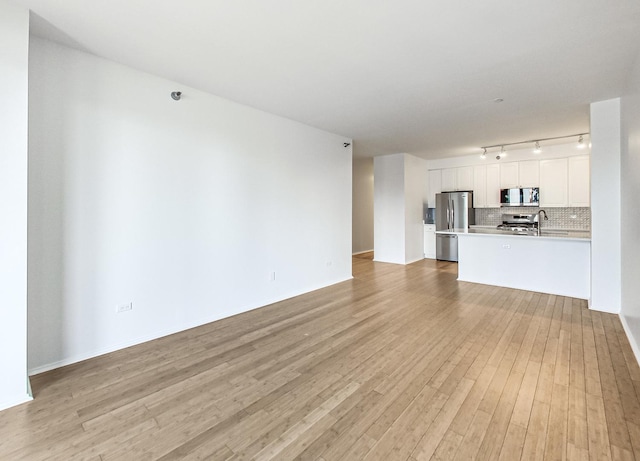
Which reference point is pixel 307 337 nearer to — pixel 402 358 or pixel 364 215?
pixel 402 358

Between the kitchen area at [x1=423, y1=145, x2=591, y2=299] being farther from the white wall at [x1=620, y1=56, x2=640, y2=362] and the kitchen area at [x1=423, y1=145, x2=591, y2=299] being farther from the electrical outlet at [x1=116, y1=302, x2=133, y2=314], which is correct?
the electrical outlet at [x1=116, y1=302, x2=133, y2=314]

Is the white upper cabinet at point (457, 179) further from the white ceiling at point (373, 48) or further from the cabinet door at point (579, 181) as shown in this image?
the white ceiling at point (373, 48)

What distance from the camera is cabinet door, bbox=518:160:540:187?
266 inches

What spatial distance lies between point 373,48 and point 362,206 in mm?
6966

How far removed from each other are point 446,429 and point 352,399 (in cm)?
63

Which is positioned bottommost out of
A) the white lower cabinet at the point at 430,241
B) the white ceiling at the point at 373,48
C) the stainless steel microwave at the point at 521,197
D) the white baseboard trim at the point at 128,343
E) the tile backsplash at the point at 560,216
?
the white baseboard trim at the point at 128,343

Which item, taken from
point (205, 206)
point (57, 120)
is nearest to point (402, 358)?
point (205, 206)

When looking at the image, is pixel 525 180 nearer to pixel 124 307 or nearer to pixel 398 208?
pixel 398 208

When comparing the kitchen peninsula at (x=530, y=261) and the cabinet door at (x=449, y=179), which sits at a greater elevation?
the cabinet door at (x=449, y=179)

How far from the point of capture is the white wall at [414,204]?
24.8 ft

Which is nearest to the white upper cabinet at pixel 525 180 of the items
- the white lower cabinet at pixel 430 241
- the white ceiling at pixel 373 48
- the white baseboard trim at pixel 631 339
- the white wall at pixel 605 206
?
the white lower cabinet at pixel 430 241

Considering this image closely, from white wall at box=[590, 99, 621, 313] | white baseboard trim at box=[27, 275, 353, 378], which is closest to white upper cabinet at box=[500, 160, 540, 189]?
white wall at box=[590, 99, 621, 313]

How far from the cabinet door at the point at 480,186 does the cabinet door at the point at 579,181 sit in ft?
5.50

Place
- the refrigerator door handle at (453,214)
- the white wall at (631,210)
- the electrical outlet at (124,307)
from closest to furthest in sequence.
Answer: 1. the white wall at (631,210)
2. the electrical outlet at (124,307)
3. the refrigerator door handle at (453,214)
